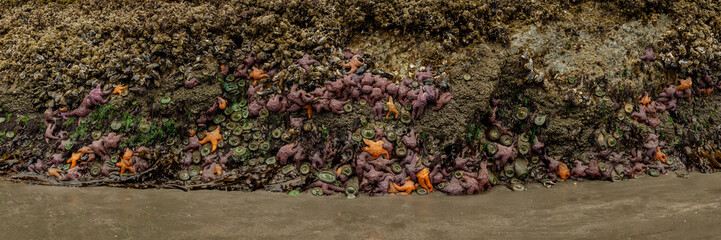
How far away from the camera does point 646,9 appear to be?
5426 mm

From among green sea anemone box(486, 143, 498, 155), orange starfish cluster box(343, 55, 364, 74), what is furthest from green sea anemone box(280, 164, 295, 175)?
green sea anemone box(486, 143, 498, 155)

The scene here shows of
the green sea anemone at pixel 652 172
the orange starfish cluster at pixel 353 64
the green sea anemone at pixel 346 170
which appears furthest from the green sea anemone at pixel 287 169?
the green sea anemone at pixel 652 172

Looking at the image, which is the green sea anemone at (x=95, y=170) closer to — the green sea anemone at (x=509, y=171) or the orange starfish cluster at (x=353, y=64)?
the orange starfish cluster at (x=353, y=64)

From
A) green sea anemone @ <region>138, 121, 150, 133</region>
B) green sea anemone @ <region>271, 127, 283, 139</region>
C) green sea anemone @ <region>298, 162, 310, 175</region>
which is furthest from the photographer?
green sea anemone @ <region>138, 121, 150, 133</region>

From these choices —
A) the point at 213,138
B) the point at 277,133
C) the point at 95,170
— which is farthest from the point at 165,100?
the point at 277,133

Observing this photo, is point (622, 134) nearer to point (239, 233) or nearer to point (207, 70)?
point (239, 233)

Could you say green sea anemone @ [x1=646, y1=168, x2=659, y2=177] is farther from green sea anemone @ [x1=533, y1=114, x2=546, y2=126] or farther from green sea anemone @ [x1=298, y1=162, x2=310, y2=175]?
green sea anemone @ [x1=298, y1=162, x2=310, y2=175]

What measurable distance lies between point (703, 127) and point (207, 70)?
506cm

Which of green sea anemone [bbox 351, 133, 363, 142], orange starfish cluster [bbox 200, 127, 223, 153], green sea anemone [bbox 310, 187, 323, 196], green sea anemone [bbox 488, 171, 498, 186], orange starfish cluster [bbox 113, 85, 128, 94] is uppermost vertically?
orange starfish cluster [bbox 113, 85, 128, 94]

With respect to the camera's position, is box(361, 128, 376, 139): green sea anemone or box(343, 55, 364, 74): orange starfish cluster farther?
box(343, 55, 364, 74): orange starfish cluster

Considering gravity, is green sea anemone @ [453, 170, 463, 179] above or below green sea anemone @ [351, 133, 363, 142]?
below

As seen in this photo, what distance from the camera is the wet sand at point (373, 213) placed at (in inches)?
137

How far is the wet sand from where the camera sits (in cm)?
347

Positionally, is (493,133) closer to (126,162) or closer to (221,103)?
(221,103)
